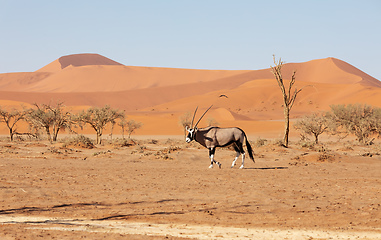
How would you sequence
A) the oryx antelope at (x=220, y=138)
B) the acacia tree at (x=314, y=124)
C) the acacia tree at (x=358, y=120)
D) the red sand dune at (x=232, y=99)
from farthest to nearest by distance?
the red sand dune at (x=232, y=99)
the acacia tree at (x=314, y=124)
the acacia tree at (x=358, y=120)
the oryx antelope at (x=220, y=138)

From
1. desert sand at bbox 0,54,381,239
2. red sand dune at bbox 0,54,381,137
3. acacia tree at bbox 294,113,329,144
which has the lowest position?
desert sand at bbox 0,54,381,239

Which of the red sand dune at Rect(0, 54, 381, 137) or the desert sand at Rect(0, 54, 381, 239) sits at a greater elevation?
the red sand dune at Rect(0, 54, 381, 137)

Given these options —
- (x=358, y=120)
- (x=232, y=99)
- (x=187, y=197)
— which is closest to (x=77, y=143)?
(x=187, y=197)

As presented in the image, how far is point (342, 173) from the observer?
64.3 feet

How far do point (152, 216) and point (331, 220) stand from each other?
370cm

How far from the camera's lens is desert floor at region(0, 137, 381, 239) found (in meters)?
8.99

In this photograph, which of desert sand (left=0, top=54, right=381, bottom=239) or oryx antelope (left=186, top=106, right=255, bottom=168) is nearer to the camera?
desert sand (left=0, top=54, right=381, bottom=239)

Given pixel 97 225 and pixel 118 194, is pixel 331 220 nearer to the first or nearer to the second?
pixel 97 225

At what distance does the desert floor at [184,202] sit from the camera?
899 centimetres

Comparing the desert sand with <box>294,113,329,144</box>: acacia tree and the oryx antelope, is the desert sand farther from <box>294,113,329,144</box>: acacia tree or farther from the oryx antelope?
<box>294,113,329,144</box>: acacia tree

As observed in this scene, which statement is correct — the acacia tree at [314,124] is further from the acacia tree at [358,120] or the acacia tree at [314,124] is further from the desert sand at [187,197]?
the desert sand at [187,197]

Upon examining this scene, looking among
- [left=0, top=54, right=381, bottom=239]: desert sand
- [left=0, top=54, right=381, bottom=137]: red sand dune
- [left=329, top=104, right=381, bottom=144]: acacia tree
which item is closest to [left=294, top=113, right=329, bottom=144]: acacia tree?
[left=329, top=104, right=381, bottom=144]: acacia tree

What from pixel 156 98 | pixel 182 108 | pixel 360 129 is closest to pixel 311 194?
pixel 360 129

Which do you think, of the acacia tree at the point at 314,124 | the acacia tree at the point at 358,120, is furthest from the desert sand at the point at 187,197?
the acacia tree at the point at 314,124
